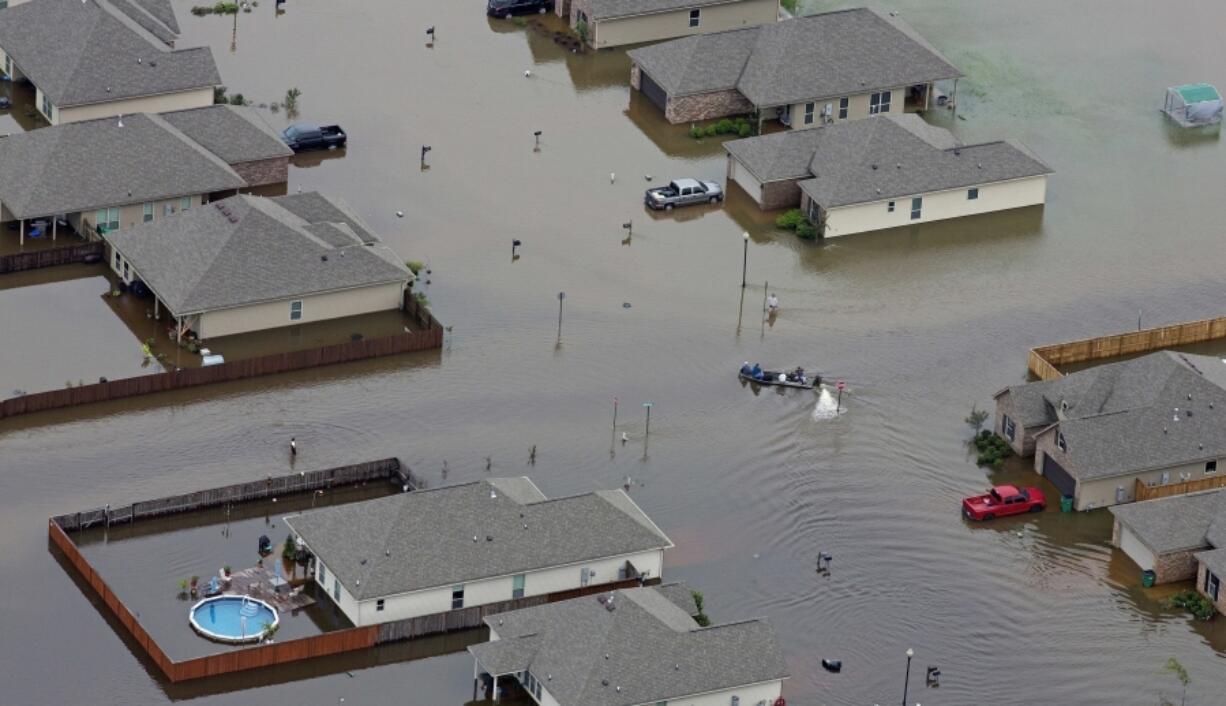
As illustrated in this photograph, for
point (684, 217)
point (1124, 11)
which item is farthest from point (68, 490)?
point (1124, 11)

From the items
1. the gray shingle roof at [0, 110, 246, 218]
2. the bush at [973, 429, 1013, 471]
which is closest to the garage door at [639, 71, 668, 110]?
the gray shingle roof at [0, 110, 246, 218]

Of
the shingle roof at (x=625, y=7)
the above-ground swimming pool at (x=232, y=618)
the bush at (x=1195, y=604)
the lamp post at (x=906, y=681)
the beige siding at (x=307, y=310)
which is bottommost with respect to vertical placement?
the lamp post at (x=906, y=681)

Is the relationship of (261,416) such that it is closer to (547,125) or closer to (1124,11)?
(547,125)

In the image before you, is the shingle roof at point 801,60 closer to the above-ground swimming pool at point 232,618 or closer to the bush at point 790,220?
the bush at point 790,220

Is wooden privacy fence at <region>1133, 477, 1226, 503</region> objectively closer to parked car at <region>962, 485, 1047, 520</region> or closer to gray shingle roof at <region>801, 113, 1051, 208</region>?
parked car at <region>962, 485, 1047, 520</region>

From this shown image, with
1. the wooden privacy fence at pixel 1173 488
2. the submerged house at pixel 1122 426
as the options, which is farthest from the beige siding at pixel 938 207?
the wooden privacy fence at pixel 1173 488

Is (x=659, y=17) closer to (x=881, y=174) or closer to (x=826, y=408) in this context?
(x=881, y=174)
